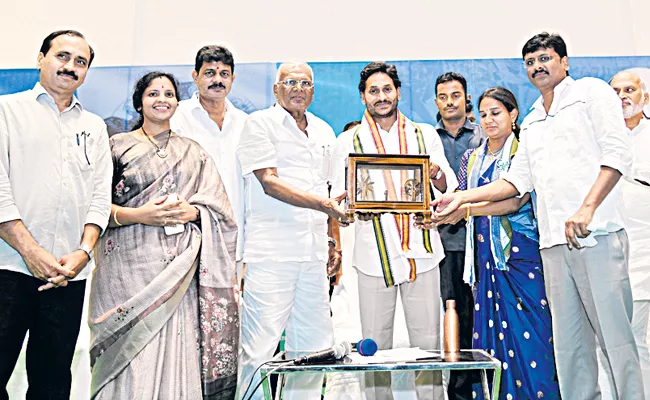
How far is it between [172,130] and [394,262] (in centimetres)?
151

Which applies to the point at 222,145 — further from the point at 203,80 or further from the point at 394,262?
the point at 394,262

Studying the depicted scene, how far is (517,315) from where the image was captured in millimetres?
3471

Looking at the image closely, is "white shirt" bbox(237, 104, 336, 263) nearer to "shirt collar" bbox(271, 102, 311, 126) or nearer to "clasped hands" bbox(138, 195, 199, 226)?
"shirt collar" bbox(271, 102, 311, 126)

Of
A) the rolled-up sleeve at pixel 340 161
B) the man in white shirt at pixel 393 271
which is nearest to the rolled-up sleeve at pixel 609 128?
the man in white shirt at pixel 393 271

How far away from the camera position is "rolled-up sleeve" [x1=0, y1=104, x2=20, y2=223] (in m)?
2.82

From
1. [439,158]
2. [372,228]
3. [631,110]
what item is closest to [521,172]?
[439,158]

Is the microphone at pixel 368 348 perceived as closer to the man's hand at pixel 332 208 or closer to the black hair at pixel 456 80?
the man's hand at pixel 332 208

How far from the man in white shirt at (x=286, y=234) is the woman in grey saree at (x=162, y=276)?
143 millimetres

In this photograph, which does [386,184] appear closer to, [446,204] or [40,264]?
[446,204]

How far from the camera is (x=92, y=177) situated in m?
3.14

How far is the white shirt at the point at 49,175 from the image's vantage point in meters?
2.94

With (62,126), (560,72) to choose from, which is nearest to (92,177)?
(62,126)

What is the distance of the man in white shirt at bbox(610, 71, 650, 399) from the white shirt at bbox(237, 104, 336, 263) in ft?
6.42

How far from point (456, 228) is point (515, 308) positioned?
0.63 m
